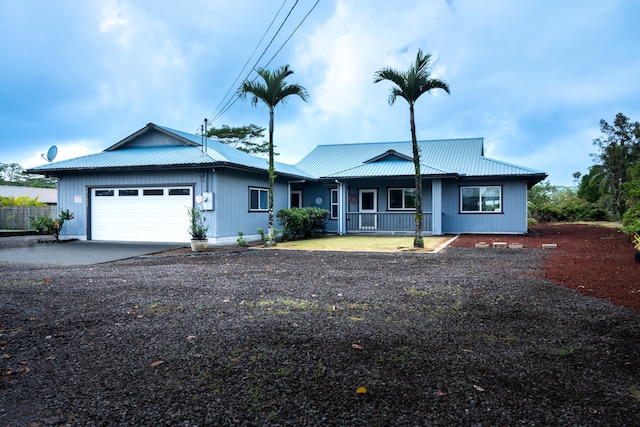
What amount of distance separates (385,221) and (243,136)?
2143 cm

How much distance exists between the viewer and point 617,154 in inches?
1261

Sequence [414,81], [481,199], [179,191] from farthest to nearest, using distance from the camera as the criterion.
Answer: [481,199] < [179,191] < [414,81]

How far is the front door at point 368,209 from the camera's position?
20.4 m

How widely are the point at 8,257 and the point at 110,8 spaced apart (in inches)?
342

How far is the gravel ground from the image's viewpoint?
8.84 ft

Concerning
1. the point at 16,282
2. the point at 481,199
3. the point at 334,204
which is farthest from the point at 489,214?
the point at 16,282

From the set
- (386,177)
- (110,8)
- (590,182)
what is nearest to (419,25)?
(386,177)

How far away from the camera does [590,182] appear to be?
33.2 meters

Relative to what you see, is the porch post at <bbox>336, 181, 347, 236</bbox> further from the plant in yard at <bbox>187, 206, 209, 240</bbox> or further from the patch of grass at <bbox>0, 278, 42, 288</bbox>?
the patch of grass at <bbox>0, 278, 42, 288</bbox>

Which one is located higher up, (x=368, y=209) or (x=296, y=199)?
(x=296, y=199)

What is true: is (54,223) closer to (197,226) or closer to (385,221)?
(197,226)

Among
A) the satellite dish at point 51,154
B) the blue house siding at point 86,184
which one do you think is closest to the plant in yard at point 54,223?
the blue house siding at point 86,184

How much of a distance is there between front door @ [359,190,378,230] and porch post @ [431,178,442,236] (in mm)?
2772

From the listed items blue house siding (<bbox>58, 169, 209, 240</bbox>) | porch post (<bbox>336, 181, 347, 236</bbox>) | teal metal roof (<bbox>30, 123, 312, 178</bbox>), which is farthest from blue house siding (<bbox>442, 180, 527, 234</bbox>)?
blue house siding (<bbox>58, 169, 209, 240</bbox>)
